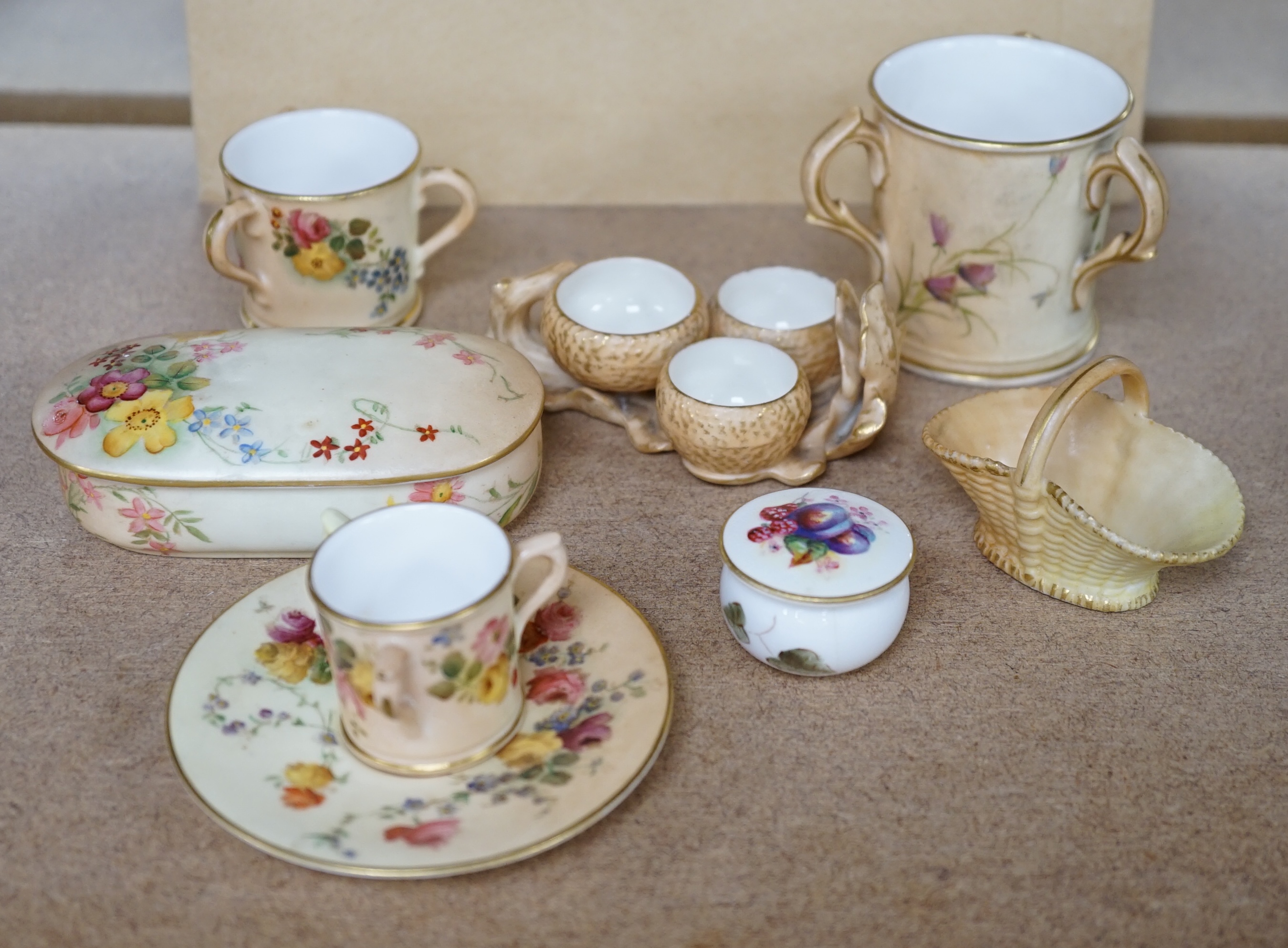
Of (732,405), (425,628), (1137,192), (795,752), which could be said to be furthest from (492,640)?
(1137,192)

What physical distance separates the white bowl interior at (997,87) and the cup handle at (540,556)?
0.58 meters

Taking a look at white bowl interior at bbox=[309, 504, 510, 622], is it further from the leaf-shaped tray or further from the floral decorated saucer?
the leaf-shaped tray

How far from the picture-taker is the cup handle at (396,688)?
2.14ft

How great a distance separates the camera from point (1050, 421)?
79 centimetres

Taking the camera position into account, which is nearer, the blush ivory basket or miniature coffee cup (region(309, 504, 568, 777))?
miniature coffee cup (region(309, 504, 568, 777))

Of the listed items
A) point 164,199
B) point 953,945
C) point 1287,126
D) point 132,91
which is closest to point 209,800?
point 953,945

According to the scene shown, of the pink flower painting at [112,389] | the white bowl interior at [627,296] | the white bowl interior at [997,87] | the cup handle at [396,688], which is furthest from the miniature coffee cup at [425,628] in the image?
the white bowl interior at [997,87]

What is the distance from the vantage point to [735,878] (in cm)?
67

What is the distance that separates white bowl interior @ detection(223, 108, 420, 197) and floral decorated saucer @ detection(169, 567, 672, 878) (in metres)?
0.49

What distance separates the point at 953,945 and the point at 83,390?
2.08ft

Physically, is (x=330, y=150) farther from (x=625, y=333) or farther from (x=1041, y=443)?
(x=1041, y=443)

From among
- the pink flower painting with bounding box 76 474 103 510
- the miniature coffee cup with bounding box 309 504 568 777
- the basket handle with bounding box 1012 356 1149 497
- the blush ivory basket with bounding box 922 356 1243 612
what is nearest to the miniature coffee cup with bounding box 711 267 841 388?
the blush ivory basket with bounding box 922 356 1243 612

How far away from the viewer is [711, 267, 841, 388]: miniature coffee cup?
989 mm

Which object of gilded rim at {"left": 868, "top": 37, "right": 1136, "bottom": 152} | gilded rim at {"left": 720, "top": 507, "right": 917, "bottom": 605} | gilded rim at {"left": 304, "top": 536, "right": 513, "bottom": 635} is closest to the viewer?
gilded rim at {"left": 304, "top": 536, "right": 513, "bottom": 635}
